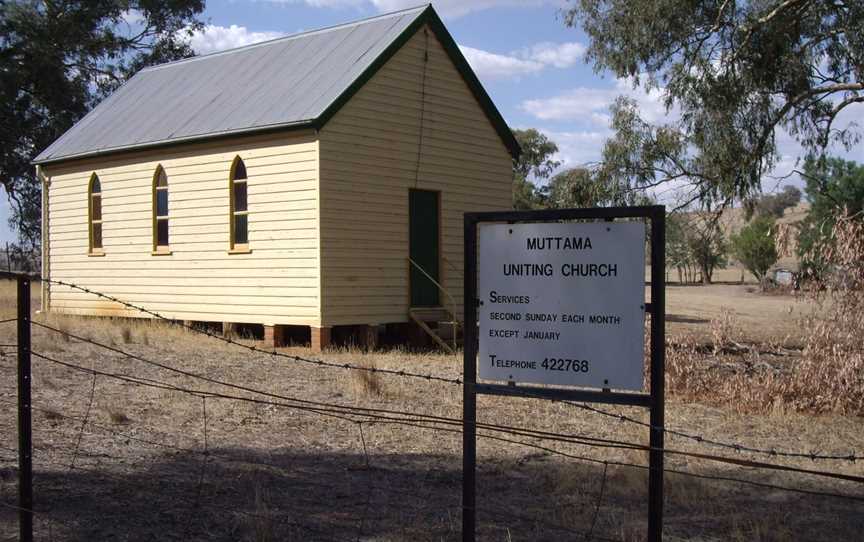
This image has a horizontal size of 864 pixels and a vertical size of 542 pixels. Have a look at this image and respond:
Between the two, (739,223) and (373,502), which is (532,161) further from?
(373,502)

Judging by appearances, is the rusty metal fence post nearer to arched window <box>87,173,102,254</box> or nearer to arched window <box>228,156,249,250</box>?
arched window <box>228,156,249,250</box>

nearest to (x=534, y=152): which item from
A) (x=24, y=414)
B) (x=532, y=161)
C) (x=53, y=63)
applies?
(x=532, y=161)

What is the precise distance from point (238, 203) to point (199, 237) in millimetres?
1198

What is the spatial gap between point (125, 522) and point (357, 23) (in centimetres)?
1540

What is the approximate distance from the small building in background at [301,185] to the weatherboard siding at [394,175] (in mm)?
35

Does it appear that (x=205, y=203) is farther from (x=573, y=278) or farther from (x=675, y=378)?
(x=573, y=278)

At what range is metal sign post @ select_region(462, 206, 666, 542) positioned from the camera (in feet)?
16.1

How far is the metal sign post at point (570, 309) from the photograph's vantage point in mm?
4914

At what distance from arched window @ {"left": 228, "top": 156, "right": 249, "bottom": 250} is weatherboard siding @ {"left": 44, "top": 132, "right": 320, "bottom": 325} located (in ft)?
0.45

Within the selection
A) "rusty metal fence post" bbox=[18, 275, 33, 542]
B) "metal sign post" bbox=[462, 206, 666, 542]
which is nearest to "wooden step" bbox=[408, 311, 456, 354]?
"rusty metal fence post" bbox=[18, 275, 33, 542]

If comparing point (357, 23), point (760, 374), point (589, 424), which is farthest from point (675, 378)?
point (357, 23)

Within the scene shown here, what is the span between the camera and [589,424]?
10.8 metres

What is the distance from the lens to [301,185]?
57.3ft

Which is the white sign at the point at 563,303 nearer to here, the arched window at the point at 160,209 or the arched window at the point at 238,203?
the arched window at the point at 238,203
